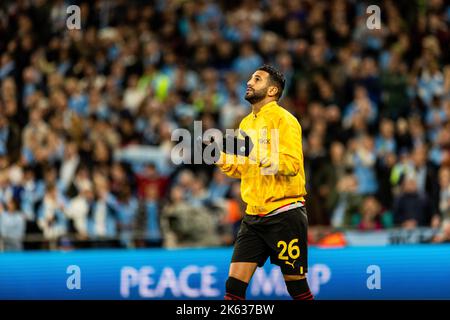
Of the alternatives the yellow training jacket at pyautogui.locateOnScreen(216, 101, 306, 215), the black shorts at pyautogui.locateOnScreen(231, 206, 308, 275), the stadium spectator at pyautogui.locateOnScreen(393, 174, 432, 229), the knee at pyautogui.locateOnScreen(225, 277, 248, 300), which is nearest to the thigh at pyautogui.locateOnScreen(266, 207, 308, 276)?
the black shorts at pyautogui.locateOnScreen(231, 206, 308, 275)

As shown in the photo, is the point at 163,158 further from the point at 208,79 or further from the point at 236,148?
the point at 236,148

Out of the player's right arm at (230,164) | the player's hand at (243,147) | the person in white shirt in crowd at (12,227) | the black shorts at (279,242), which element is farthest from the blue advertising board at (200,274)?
the player's hand at (243,147)

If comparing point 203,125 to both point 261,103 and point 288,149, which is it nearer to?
point 261,103

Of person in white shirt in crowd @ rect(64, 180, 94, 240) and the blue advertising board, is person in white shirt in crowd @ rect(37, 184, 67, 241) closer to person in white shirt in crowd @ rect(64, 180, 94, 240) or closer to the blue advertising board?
person in white shirt in crowd @ rect(64, 180, 94, 240)

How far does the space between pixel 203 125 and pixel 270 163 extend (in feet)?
24.2

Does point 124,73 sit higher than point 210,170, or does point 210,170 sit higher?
point 124,73

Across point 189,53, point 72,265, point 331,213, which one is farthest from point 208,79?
point 72,265

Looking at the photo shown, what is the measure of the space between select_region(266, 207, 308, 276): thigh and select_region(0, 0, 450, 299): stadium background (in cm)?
354

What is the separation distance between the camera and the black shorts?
8125 millimetres

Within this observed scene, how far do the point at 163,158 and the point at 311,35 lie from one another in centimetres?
342

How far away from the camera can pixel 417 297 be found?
454 inches

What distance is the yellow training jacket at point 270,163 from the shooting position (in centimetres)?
787

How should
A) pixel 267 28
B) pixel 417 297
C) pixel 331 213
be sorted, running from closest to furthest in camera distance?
1. pixel 417 297
2. pixel 331 213
3. pixel 267 28

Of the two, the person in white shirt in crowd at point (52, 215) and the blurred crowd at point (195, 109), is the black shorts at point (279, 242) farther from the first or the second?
the person in white shirt in crowd at point (52, 215)
